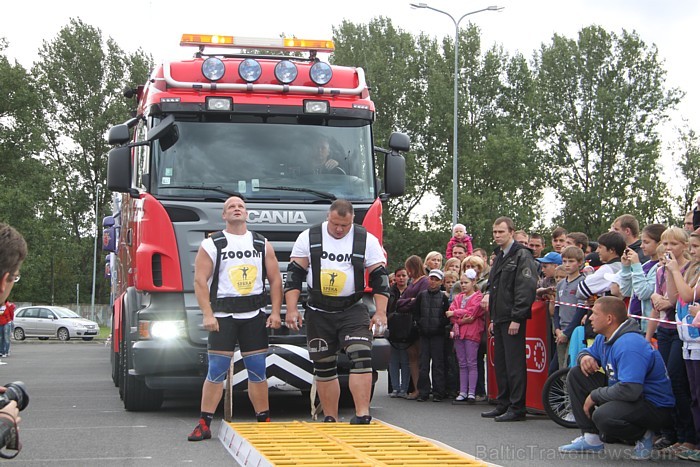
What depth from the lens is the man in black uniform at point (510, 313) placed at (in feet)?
33.7

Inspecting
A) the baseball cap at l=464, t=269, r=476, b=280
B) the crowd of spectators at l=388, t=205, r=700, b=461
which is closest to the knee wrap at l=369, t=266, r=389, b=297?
the crowd of spectators at l=388, t=205, r=700, b=461

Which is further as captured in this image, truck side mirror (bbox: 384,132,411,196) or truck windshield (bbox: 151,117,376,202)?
truck side mirror (bbox: 384,132,411,196)

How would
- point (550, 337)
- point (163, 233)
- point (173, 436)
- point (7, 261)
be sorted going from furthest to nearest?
1. point (550, 337)
2. point (163, 233)
3. point (173, 436)
4. point (7, 261)

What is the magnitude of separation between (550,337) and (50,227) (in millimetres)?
42646

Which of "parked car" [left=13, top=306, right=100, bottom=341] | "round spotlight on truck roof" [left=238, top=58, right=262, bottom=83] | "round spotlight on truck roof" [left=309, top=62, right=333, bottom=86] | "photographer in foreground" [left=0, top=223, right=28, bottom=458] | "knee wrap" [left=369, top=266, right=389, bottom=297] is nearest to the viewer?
"photographer in foreground" [left=0, top=223, right=28, bottom=458]

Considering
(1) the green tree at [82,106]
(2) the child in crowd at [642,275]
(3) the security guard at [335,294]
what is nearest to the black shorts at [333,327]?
(3) the security guard at [335,294]

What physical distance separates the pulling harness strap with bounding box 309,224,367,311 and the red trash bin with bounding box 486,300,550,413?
264 cm

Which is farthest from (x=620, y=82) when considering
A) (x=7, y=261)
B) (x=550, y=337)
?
(x=7, y=261)

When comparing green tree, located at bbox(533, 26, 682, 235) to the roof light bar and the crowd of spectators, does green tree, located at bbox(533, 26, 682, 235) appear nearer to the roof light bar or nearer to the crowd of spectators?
the crowd of spectators

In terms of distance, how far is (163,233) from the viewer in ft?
32.7

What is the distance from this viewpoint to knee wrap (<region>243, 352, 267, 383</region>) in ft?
29.1

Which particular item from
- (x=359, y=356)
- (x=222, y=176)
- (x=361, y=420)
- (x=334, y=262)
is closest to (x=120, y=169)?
(x=222, y=176)

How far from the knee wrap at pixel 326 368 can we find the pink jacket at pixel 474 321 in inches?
126

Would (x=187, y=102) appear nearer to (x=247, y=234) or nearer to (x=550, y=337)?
(x=247, y=234)
